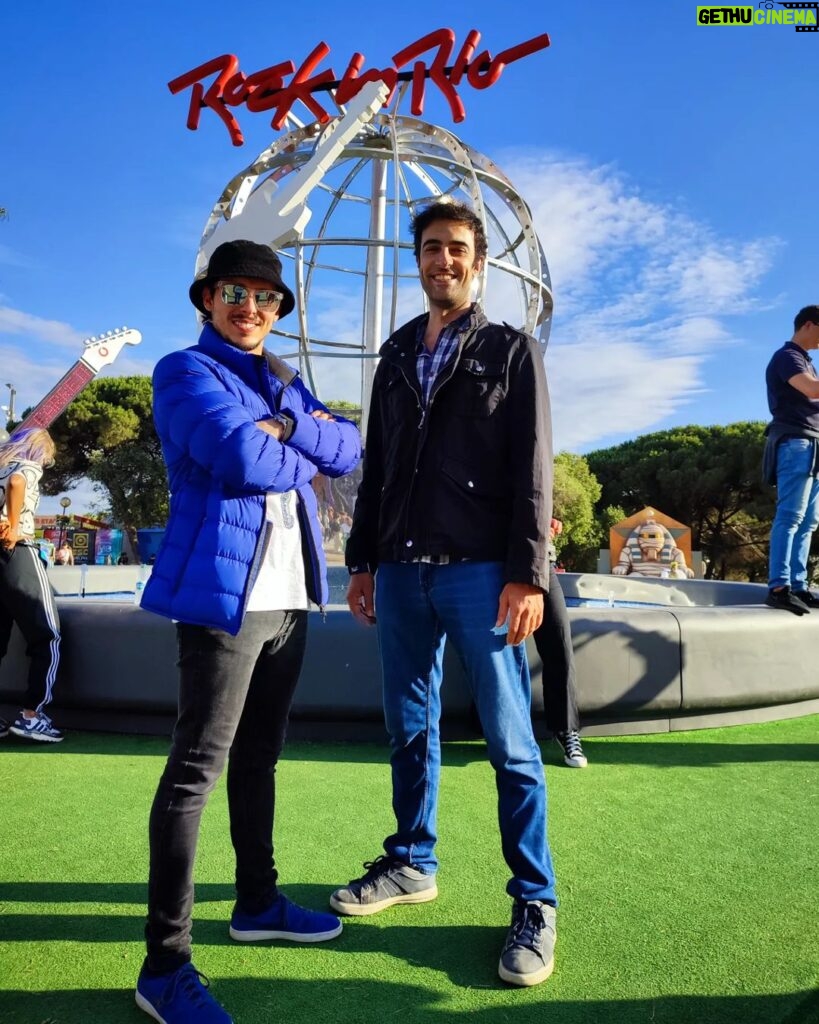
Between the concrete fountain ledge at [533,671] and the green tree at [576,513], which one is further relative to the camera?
the green tree at [576,513]

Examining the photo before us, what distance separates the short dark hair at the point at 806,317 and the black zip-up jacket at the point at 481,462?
283 cm

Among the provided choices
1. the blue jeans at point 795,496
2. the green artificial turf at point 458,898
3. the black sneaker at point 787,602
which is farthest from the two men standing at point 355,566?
the black sneaker at point 787,602

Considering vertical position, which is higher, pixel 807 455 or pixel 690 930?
pixel 807 455

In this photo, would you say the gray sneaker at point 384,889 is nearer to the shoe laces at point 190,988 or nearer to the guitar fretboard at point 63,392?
the shoe laces at point 190,988

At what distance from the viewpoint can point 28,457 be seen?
3.95 m

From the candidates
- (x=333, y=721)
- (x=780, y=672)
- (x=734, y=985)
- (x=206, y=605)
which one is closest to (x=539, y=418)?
(x=206, y=605)

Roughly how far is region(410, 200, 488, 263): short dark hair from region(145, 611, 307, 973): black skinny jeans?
3.78ft

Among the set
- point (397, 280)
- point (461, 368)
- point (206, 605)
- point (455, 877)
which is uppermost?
point (397, 280)

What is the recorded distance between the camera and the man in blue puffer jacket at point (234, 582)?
163 centimetres

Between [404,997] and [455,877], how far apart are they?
66cm

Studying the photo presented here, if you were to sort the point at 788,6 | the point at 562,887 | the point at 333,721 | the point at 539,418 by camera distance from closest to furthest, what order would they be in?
the point at 539,418, the point at 562,887, the point at 333,721, the point at 788,6

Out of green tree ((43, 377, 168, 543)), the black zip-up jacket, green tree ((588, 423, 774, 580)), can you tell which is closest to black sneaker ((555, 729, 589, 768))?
the black zip-up jacket

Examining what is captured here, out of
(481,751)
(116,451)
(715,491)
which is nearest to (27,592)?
(481,751)

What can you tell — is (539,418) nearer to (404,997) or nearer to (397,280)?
(404,997)
